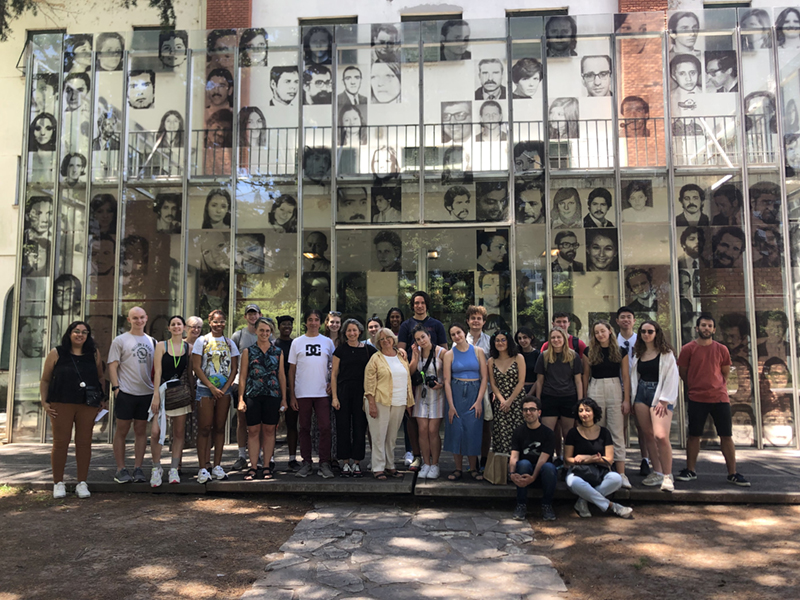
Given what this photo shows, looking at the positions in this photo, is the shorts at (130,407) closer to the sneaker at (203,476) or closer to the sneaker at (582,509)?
the sneaker at (203,476)

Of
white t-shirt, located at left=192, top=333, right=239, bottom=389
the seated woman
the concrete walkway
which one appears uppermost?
white t-shirt, located at left=192, top=333, right=239, bottom=389

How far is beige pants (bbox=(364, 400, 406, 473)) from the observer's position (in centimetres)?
658

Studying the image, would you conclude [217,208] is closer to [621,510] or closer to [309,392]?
[309,392]

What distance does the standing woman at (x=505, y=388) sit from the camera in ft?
20.7

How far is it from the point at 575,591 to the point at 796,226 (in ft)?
27.5

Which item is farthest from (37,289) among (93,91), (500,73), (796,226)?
(796,226)

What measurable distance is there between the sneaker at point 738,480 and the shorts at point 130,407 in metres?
6.56

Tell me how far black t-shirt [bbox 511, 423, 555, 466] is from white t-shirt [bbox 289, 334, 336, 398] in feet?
7.42

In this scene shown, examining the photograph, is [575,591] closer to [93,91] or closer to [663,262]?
[663,262]

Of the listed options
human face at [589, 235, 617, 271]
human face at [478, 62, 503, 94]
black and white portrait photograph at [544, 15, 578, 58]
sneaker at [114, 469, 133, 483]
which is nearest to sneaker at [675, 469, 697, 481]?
human face at [589, 235, 617, 271]

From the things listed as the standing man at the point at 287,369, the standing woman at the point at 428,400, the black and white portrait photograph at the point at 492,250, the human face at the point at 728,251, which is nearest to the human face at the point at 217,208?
the standing man at the point at 287,369

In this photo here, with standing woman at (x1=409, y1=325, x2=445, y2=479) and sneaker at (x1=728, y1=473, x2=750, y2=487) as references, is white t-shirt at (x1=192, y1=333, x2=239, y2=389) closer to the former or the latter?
standing woman at (x1=409, y1=325, x2=445, y2=479)

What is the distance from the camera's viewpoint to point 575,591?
13.6 ft

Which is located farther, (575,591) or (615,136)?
(615,136)
